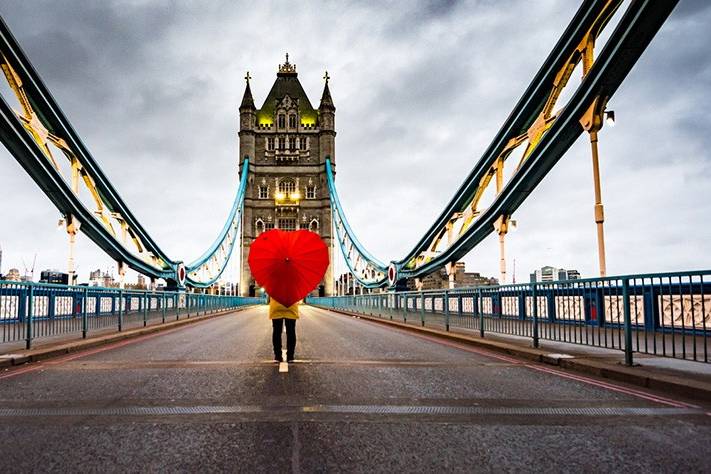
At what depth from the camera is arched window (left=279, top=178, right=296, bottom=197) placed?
78.1m

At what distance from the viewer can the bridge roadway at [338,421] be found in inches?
115

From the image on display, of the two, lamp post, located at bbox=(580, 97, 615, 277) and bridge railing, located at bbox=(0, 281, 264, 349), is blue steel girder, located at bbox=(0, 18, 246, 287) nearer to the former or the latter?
bridge railing, located at bbox=(0, 281, 264, 349)

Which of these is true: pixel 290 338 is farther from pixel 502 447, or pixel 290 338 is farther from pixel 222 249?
pixel 222 249

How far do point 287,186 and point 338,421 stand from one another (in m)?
75.8

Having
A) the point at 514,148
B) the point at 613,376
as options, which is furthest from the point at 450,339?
the point at 514,148

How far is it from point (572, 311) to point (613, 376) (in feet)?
7.40

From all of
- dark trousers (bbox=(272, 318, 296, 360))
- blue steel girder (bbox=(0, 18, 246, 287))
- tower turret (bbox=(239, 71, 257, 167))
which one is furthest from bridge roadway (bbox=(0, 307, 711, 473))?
tower turret (bbox=(239, 71, 257, 167))

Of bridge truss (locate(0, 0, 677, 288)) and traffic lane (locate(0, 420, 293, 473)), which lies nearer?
traffic lane (locate(0, 420, 293, 473))

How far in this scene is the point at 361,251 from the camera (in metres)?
53.8

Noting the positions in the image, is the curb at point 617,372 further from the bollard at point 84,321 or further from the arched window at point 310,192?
the arched window at point 310,192

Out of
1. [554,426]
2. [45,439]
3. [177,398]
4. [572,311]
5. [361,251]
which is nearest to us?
[45,439]

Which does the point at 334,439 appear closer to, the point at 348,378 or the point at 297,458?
the point at 297,458

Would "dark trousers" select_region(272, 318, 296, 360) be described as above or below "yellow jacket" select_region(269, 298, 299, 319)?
below

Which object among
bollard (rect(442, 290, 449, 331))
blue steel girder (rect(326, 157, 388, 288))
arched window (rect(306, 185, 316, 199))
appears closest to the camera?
bollard (rect(442, 290, 449, 331))
